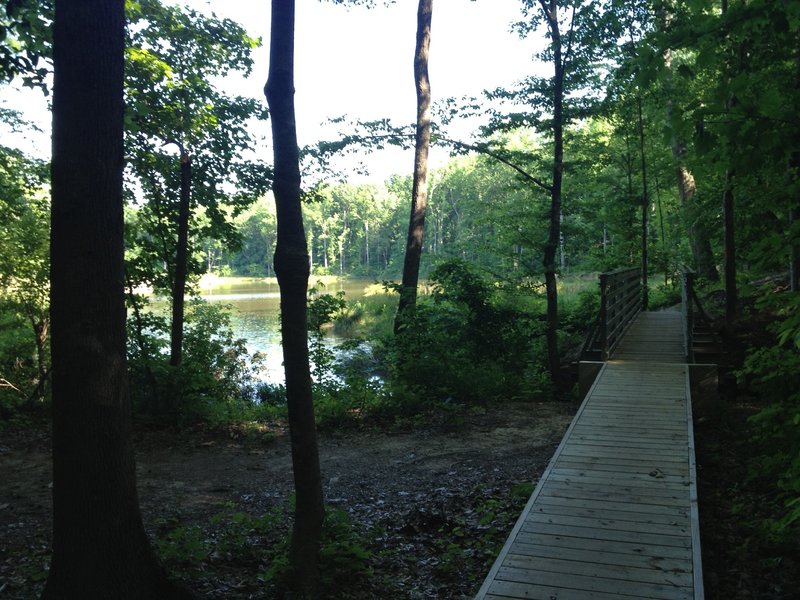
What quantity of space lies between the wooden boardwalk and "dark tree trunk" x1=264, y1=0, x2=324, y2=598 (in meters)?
1.42

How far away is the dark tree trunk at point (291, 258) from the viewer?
3.99 metres

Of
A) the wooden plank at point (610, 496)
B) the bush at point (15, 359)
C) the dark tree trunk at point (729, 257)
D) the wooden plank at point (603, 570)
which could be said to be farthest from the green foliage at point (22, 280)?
the dark tree trunk at point (729, 257)

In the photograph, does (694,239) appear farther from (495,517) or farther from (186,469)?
(186,469)

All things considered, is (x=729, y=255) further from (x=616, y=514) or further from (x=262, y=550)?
(x=262, y=550)

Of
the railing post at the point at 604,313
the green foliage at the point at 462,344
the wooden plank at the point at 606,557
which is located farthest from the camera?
the green foliage at the point at 462,344

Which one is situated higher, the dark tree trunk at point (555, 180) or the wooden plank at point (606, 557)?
the dark tree trunk at point (555, 180)

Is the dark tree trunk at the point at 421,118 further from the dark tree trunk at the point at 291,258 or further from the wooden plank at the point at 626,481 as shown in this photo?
the dark tree trunk at the point at 291,258

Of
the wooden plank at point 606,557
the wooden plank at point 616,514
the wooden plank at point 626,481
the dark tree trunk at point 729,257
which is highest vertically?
the dark tree trunk at point 729,257

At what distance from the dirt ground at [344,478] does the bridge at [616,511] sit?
2.23ft

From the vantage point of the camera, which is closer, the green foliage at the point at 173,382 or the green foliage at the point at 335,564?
the green foliage at the point at 335,564

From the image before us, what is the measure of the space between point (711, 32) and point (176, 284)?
29.1 ft

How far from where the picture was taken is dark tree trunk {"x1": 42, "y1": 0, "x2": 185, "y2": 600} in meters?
3.05

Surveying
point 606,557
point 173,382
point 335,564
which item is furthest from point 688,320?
point 173,382

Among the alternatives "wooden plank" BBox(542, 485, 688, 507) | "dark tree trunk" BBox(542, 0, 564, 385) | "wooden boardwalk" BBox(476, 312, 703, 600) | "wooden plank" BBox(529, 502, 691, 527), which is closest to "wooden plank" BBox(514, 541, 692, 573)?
"wooden boardwalk" BBox(476, 312, 703, 600)
